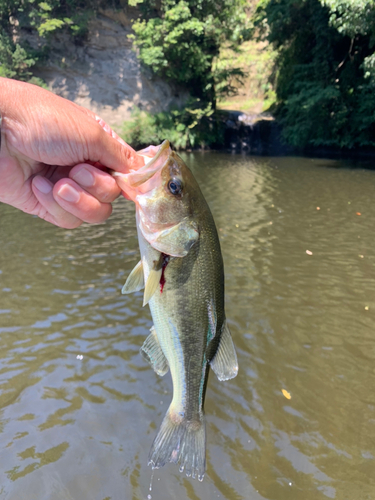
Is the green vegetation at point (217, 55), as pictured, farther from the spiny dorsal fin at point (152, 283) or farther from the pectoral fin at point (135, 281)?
the spiny dorsal fin at point (152, 283)

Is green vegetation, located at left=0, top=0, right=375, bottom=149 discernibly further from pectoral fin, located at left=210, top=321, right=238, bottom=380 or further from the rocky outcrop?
pectoral fin, located at left=210, top=321, right=238, bottom=380

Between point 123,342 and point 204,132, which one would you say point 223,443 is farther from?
point 204,132

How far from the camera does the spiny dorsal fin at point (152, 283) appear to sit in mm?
1997

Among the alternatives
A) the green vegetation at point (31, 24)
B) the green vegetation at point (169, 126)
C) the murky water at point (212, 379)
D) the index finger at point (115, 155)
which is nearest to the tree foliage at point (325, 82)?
the green vegetation at point (169, 126)

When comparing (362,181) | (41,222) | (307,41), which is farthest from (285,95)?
(41,222)

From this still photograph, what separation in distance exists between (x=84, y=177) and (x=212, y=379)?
335 centimetres

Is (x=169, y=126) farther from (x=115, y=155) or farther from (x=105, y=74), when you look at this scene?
(x=115, y=155)

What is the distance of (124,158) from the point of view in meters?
2.18

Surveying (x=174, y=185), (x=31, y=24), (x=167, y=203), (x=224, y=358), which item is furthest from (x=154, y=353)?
(x=31, y=24)

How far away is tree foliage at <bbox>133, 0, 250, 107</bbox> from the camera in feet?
76.8

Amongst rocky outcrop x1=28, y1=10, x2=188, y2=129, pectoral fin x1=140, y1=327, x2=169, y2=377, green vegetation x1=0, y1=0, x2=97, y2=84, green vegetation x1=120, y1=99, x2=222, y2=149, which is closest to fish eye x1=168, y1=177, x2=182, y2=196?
pectoral fin x1=140, y1=327, x2=169, y2=377

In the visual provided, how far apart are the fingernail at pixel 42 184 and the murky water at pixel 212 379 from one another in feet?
8.94

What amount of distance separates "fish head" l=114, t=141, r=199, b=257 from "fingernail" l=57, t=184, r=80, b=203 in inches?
14.1

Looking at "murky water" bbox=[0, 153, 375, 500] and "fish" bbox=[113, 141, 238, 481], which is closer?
"fish" bbox=[113, 141, 238, 481]
